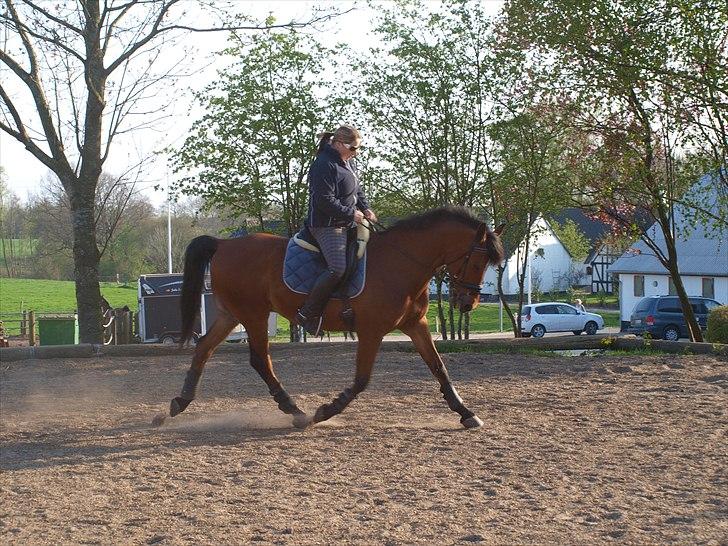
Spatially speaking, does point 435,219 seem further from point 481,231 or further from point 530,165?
point 530,165

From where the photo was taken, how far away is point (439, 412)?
8.59 meters

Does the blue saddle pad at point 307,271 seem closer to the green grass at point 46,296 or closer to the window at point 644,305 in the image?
the window at point 644,305

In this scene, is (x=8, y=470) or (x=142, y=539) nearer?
(x=142, y=539)

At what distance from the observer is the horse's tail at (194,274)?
28.2 ft

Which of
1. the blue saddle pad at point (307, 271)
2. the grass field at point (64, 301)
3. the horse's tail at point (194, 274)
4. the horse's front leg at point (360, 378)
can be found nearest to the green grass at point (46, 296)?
the grass field at point (64, 301)

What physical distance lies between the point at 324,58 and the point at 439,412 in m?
14.0

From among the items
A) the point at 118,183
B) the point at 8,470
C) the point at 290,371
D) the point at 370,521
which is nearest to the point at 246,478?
the point at 370,521

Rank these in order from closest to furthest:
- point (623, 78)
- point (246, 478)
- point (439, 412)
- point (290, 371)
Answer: point (246, 478), point (439, 412), point (290, 371), point (623, 78)

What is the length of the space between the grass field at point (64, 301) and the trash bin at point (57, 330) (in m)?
14.9

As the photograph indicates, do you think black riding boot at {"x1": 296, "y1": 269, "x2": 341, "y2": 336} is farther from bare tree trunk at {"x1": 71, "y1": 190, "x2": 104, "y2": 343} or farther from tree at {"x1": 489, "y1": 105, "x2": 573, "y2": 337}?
tree at {"x1": 489, "y1": 105, "x2": 573, "y2": 337}

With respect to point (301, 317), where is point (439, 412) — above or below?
below

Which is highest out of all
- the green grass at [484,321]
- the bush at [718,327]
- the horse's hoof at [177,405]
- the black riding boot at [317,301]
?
the black riding boot at [317,301]

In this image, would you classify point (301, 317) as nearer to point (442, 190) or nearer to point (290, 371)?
point (290, 371)

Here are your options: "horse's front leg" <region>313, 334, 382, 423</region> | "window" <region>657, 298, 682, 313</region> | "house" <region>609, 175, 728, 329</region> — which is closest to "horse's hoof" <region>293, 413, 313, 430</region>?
"horse's front leg" <region>313, 334, 382, 423</region>
